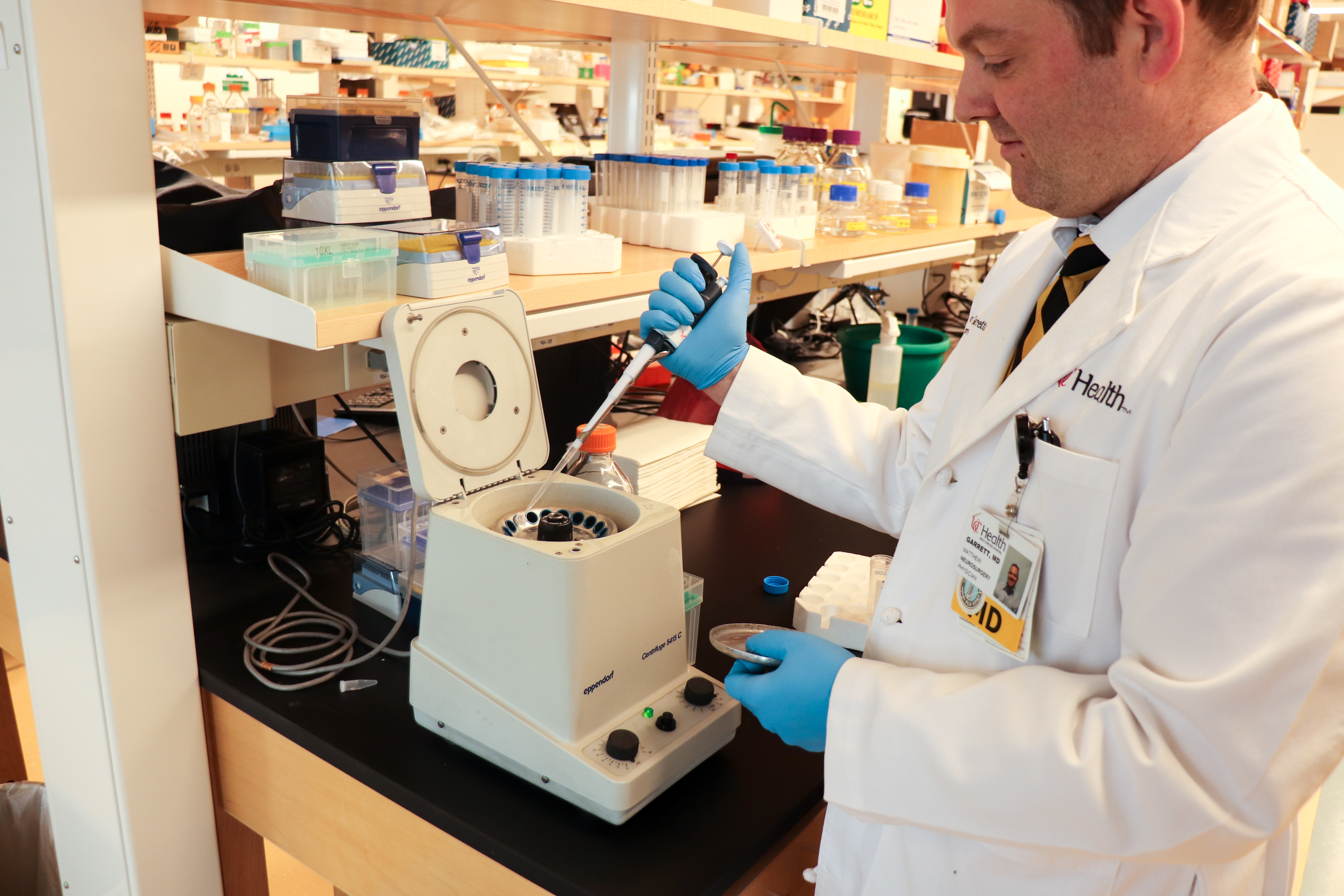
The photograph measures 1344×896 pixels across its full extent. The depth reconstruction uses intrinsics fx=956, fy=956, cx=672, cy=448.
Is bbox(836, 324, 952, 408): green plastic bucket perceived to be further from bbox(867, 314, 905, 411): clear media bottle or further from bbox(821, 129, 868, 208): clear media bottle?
bbox(821, 129, 868, 208): clear media bottle

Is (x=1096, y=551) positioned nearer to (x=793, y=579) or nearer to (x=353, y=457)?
(x=793, y=579)

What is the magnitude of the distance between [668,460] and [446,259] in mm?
710

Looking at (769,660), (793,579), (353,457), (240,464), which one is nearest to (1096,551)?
(769,660)

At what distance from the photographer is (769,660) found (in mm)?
985

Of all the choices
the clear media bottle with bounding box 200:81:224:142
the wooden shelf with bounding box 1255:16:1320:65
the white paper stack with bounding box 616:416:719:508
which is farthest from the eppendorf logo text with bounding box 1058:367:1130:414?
the clear media bottle with bounding box 200:81:224:142

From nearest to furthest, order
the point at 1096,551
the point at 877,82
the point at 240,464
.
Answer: the point at 1096,551
the point at 240,464
the point at 877,82

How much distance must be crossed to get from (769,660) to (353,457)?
1.32 metres

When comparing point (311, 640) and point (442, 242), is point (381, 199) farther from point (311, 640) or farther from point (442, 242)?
point (311, 640)

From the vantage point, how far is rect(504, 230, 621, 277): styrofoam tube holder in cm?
133

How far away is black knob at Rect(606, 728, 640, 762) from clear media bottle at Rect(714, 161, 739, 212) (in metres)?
1.09

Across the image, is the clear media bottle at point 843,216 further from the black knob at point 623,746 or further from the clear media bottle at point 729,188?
the black knob at point 623,746

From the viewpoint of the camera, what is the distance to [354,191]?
45.6 inches

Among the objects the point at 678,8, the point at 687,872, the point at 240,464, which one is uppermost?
the point at 678,8

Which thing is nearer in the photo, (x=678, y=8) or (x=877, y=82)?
(x=678, y=8)
